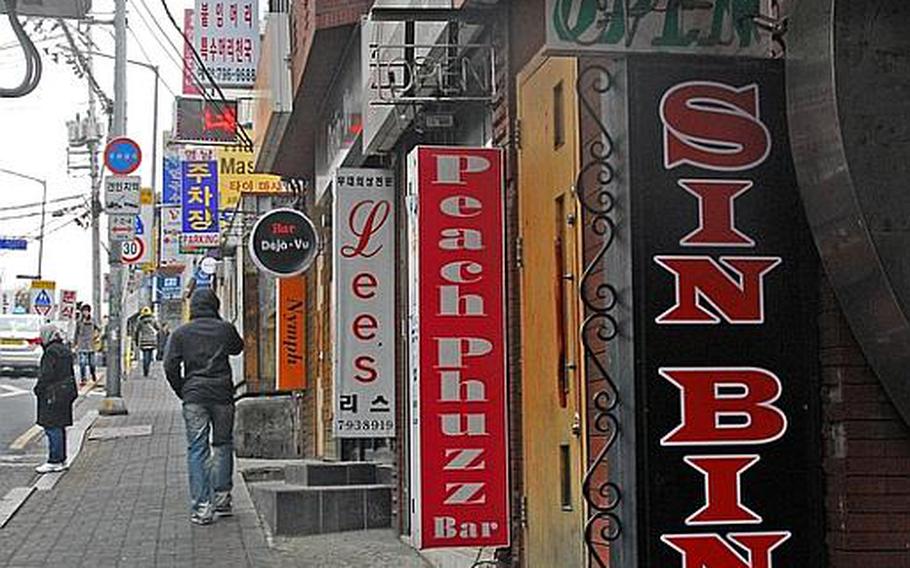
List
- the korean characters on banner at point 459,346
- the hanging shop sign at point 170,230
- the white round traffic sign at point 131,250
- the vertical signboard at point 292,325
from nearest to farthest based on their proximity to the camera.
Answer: the korean characters on banner at point 459,346 → the vertical signboard at point 292,325 → the white round traffic sign at point 131,250 → the hanging shop sign at point 170,230

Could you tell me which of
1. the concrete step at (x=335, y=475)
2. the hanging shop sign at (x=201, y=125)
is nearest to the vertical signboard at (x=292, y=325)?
the concrete step at (x=335, y=475)

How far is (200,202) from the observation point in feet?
87.8

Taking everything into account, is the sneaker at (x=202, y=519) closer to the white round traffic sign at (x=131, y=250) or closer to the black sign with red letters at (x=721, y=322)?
the black sign with red letters at (x=721, y=322)

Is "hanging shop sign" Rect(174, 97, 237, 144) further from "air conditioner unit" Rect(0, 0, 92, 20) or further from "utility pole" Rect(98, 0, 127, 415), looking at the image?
"air conditioner unit" Rect(0, 0, 92, 20)

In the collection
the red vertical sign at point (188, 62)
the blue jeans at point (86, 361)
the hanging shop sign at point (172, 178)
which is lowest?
the blue jeans at point (86, 361)

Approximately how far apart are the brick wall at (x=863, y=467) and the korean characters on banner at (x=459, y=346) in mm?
2684

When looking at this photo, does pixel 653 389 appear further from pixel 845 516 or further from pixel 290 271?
pixel 290 271

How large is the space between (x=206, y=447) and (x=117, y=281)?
12.3 m

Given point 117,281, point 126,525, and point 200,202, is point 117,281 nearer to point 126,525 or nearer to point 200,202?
point 200,202

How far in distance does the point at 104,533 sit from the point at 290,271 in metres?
4.29

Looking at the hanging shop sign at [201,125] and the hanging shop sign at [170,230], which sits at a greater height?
the hanging shop sign at [201,125]

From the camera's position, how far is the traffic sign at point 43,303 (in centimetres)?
3727

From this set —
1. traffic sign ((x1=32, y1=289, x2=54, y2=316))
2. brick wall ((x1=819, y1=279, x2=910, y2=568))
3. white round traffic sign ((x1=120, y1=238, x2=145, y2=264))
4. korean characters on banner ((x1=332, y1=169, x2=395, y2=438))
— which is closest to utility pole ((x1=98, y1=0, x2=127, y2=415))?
white round traffic sign ((x1=120, y1=238, x2=145, y2=264))

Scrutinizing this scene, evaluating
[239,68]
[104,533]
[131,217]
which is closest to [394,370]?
[104,533]
